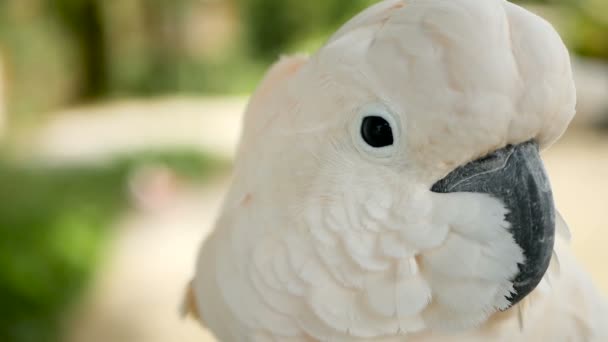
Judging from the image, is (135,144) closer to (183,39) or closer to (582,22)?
(183,39)

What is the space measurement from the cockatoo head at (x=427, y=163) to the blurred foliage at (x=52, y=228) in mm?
2308

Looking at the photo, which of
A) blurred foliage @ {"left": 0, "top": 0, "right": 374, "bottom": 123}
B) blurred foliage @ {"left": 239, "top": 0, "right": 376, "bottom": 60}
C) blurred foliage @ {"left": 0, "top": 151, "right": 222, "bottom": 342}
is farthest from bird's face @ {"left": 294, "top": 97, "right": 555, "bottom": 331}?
blurred foliage @ {"left": 239, "top": 0, "right": 376, "bottom": 60}

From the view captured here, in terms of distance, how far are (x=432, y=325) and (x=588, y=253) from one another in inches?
106

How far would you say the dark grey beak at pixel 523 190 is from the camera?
2.28 feet

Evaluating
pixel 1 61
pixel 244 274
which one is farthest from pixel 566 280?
pixel 1 61

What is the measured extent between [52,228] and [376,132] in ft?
8.99

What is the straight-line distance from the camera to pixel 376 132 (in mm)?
725

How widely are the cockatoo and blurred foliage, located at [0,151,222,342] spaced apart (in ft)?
7.15

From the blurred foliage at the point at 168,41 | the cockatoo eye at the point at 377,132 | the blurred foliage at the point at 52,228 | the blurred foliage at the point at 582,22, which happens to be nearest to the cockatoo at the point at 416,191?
the cockatoo eye at the point at 377,132

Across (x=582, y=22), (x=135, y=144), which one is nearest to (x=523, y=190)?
(x=135, y=144)

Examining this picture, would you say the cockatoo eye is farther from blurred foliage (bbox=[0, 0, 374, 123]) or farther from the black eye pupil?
blurred foliage (bbox=[0, 0, 374, 123])

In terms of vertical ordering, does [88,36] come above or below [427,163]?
below

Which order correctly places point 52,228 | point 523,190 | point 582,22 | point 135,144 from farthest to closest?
point 582,22 → point 135,144 → point 52,228 → point 523,190

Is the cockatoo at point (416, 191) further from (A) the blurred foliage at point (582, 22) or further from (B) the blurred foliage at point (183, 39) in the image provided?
(A) the blurred foliage at point (582, 22)
